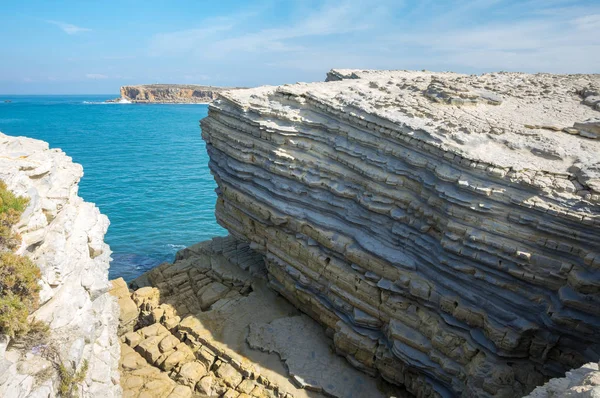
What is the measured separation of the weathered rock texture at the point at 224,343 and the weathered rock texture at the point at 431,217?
1094 mm

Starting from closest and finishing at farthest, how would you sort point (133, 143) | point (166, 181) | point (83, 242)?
point (83, 242) → point (166, 181) → point (133, 143)

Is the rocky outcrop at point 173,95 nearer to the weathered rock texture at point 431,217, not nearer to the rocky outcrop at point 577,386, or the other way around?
the weathered rock texture at point 431,217

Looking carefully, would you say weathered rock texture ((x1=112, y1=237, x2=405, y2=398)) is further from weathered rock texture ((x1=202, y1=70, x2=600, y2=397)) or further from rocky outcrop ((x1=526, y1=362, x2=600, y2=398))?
rocky outcrop ((x1=526, y1=362, x2=600, y2=398))

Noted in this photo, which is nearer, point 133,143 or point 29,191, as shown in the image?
point 29,191

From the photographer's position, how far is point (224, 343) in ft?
49.7

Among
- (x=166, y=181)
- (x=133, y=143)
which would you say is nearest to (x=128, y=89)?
(x=133, y=143)

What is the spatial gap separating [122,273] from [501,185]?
883 inches

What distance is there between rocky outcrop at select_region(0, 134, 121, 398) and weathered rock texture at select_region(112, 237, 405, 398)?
193cm

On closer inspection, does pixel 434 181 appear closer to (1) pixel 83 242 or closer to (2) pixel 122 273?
(1) pixel 83 242

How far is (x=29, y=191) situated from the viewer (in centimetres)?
1001

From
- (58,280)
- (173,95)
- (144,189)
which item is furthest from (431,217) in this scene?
(173,95)

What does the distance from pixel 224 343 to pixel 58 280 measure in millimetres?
7040

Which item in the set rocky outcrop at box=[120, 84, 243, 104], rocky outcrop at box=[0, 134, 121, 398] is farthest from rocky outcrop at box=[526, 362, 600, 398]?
rocky outcrop at box=[120, 84, 243, 104]

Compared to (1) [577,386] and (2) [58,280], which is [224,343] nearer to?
(2) [58,280]
